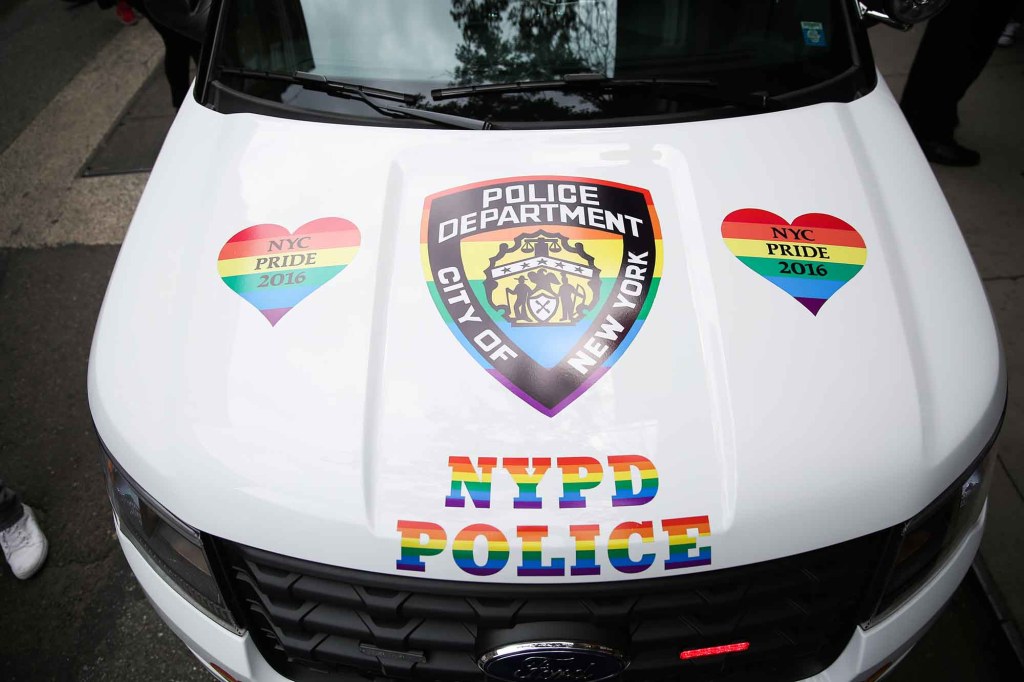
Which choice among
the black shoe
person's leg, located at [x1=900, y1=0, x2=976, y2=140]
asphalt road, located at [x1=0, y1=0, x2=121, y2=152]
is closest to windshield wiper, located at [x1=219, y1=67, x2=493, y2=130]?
person's leg, located at [x1=900, y1=0, x2=976, y2=140]

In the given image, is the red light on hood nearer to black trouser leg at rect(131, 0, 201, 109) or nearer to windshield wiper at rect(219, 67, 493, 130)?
windshield wiper at rect(219, 67, 493, 130)

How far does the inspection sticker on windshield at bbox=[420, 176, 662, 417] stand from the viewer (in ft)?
4.84

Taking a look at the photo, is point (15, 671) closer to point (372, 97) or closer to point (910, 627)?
point (372, 97)

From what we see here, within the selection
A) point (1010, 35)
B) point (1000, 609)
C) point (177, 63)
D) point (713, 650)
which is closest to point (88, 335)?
point (177, 63)

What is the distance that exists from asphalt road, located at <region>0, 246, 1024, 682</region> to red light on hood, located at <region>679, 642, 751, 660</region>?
1100 mm

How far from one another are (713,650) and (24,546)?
2.41m

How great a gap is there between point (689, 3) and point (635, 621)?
1.58 m

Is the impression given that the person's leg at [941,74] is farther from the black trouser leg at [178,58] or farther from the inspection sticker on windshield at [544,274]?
the black trouser leg at [178,58]

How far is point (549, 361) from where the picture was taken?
1.47 m

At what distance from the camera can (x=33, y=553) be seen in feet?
8.50

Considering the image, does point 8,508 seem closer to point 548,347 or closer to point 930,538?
point 548,347

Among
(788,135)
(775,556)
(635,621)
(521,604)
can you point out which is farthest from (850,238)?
(521,604)

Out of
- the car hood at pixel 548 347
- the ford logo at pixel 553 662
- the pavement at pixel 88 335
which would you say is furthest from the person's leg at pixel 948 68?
the ford logo at pixel 553 662

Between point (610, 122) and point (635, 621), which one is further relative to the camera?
point (610, 122)
